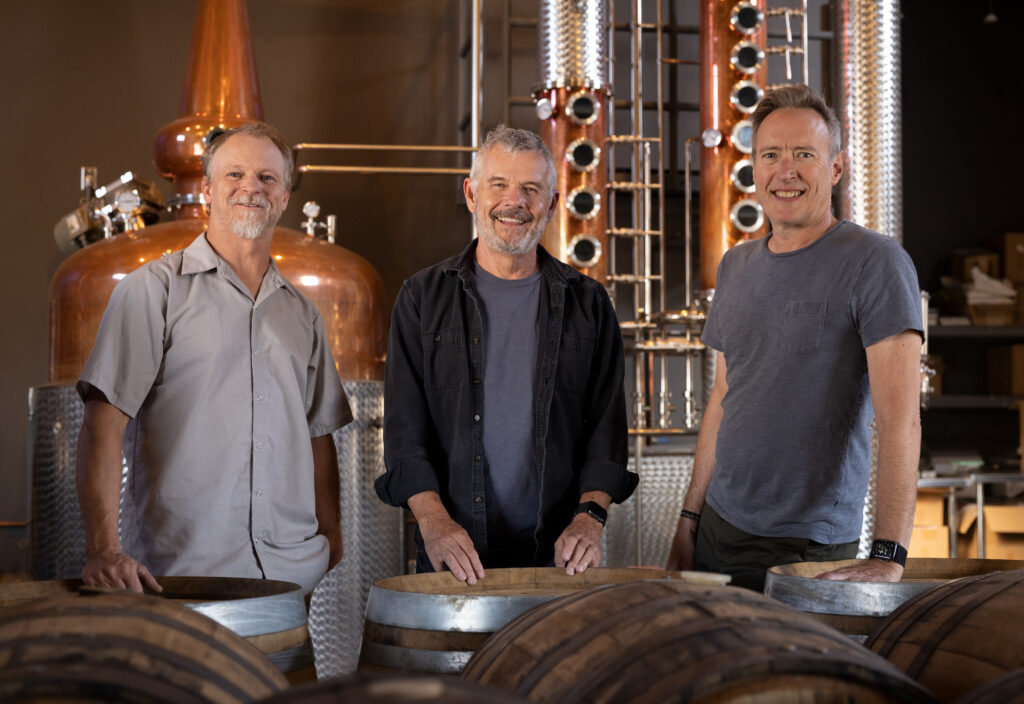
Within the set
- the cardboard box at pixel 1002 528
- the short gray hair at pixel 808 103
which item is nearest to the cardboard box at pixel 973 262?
the cardboard box at pixel 1002 528

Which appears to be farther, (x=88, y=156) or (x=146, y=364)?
(x=88, y=156)

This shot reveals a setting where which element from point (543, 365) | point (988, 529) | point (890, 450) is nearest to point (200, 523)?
point (543, 365)

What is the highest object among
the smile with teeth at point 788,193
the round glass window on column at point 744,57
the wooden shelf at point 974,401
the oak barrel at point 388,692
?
the round glass window on column at point 744,57

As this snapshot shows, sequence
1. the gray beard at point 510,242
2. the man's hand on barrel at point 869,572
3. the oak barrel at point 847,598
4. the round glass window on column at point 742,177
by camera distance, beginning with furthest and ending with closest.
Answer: the round glass window on column at point 742,177 → the gray beard at point 510,242 → the man's hand on barrel at point 869,572 → the oak barrel at point 847,598

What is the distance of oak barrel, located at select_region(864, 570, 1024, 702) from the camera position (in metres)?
1.18

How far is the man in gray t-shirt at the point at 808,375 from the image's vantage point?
1.99 m

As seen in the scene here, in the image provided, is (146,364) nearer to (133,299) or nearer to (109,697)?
(133,299)

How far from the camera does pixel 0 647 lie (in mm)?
954

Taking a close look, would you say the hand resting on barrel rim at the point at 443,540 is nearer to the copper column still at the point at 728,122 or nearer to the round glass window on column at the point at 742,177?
the copper column still at the point at 728,122

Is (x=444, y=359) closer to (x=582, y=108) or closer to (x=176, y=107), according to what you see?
Result: (x=582, y=108)

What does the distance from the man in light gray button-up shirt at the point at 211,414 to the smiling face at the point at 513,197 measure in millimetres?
468

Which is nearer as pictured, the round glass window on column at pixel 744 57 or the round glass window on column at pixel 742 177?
the round glass window on column at pixel 742 177

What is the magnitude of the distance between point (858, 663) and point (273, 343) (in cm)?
157

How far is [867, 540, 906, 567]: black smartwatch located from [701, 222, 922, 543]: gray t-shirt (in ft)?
0.73
